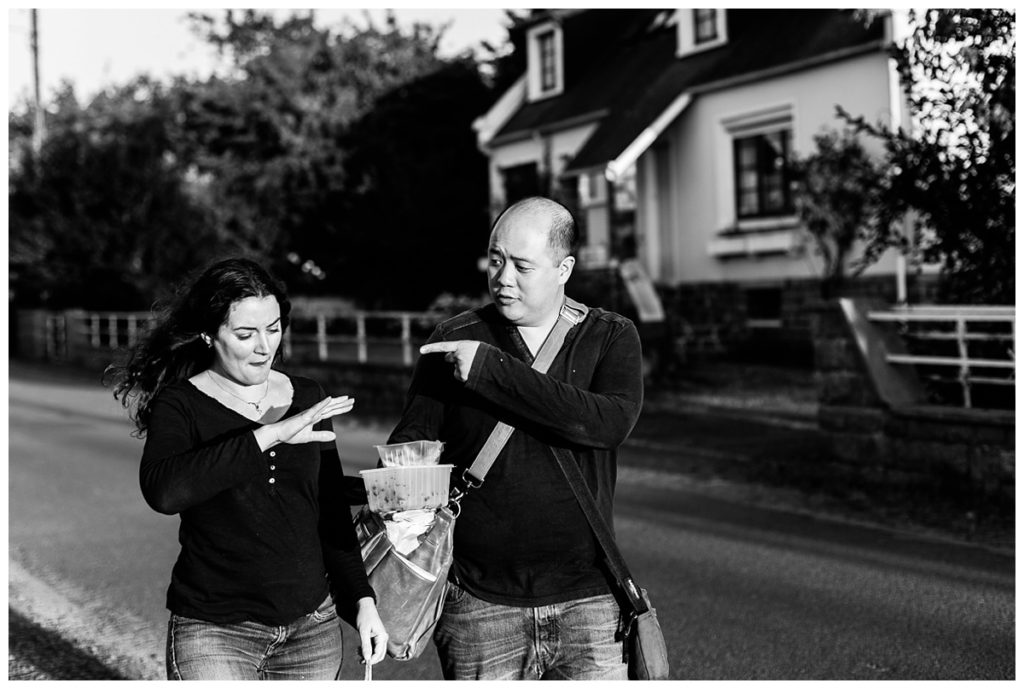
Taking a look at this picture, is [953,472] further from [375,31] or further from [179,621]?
[375,31]

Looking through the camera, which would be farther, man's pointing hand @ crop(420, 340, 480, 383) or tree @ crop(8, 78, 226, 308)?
tree @ crop(8, 78, 226, 308)

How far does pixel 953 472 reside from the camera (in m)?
9.21

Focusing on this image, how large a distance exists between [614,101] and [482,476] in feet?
70.0

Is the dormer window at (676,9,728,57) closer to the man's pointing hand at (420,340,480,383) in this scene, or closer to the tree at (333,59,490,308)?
the tree at (333,59,490,308)

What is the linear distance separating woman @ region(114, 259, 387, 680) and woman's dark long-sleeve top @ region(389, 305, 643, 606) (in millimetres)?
269

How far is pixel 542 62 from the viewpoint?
27188mm

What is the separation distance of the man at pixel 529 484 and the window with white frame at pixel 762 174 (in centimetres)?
1737

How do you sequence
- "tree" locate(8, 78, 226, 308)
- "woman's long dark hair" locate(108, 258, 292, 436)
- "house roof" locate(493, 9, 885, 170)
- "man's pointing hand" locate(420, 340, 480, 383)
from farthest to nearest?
"tree" locate(8, 78, 226, 308) → "house roof" locate(493, 9, 885, 170) → "woman's long dark hair" locate(108, 258, 292, 436) → "man's pointing hand" locate(420, 340, 480, 383)

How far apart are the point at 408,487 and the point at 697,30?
2100 cm

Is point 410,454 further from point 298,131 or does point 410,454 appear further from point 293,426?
point 298,131

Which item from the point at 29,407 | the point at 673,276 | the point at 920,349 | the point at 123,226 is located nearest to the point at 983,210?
the point at 920,349

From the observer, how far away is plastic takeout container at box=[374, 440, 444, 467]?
2912 millimetres

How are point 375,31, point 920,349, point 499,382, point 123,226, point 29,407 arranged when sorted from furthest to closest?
point 375,31 → point 123,226 → point 29,407 → point 920,349 → point 499,382

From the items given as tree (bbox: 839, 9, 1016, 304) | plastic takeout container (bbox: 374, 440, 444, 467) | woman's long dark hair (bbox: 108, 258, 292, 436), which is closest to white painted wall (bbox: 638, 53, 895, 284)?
tree (bbox: 839, 9, 1016, 304)
